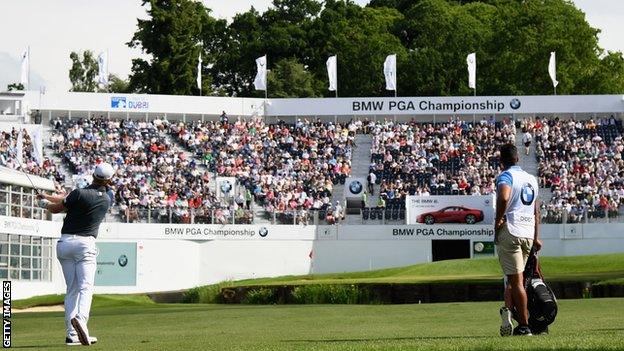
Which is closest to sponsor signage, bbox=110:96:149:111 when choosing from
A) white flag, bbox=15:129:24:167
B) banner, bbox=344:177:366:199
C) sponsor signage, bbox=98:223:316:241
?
white flag, bbox=15:129:24:167

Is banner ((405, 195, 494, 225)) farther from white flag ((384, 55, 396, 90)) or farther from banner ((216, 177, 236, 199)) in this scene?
white flag ((384, 55, 396, 90))

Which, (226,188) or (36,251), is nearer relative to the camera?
(36,251)

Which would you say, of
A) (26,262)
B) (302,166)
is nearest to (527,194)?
(26,262)

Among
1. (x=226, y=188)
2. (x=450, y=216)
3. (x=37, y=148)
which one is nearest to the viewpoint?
(x=450, y=216)

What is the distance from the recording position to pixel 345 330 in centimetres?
1941

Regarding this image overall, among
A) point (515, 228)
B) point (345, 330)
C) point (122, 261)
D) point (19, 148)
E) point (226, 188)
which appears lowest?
point (122, 261)

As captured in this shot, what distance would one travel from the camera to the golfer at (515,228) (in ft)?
52.9

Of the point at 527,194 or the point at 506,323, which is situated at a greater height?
the point at 527,194

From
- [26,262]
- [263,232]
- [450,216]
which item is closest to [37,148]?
[26,262]

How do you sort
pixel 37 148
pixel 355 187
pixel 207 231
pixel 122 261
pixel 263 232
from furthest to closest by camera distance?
pixel 355 187 → pixel 37 148 → pixel 263 232 → pixel 207 231 → pixel 122 261

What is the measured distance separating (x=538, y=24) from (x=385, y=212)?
3724 cm

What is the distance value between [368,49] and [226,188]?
39555 millimetres

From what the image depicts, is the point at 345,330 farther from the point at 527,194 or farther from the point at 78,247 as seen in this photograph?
the point at 78,247

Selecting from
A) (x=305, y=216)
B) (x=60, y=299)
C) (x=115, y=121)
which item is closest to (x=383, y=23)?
(x=115, y=121)
